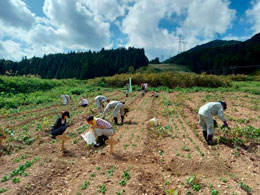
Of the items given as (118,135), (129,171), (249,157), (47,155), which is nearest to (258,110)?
(249,157)

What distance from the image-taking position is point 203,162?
4.68 meters

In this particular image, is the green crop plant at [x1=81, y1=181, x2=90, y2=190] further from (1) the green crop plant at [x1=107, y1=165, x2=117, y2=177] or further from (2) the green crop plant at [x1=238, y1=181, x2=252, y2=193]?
(2) the green crop plant at [x1=238, y1=181, x2=252, y2=193]

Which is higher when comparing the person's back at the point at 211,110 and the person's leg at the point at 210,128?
the person's back at the point at 211,110

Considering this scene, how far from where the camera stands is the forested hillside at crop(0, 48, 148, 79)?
67637mm

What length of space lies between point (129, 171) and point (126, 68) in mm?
73315

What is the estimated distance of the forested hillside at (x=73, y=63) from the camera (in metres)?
Answer: 67.6

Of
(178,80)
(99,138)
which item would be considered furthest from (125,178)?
(178,80)

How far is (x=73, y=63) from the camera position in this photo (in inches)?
2950

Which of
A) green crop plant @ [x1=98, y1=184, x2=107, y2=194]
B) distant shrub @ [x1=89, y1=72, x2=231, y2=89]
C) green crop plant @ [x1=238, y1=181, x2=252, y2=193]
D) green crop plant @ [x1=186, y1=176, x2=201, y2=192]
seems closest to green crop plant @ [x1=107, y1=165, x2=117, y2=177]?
green crop plant @ [x1=98, y1=184, x2=107, y2=194]

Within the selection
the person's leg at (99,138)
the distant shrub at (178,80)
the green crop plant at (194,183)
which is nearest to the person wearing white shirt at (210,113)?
the green crop plant at (194,183)

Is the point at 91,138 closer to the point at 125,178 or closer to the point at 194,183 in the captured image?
the point at 125,178

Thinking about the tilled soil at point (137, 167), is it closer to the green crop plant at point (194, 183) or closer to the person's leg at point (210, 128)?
the green crop plant at point (194, 183)

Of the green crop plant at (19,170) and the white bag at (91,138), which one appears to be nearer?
the green crop plant at (19,170)

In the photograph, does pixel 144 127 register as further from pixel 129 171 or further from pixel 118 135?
pixel 129 171
